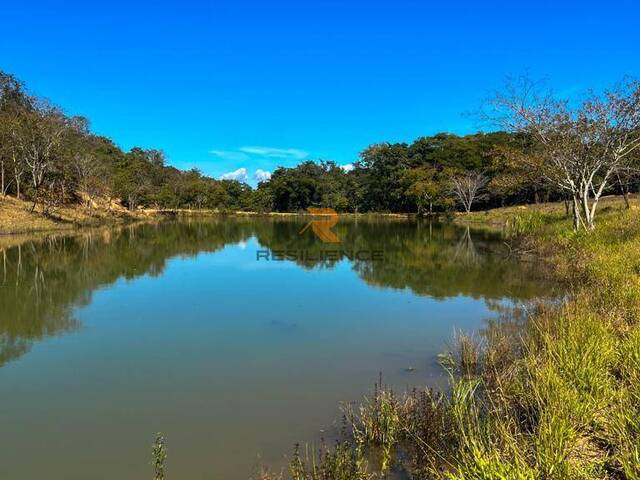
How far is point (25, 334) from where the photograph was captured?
8.29 meters

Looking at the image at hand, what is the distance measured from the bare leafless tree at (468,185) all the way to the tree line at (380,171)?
175 mm

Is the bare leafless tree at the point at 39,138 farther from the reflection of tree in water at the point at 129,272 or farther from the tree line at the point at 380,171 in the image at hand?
the reflection of tree in water at the point at 129,272


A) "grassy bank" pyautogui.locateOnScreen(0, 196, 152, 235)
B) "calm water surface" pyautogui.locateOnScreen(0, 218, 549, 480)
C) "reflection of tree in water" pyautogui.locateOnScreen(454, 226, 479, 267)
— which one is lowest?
"calm water surface" pyautogui.locateOnScreen(0, 218, 549, 480)

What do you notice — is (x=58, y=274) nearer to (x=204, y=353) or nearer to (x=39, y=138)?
(x=204, y=353)

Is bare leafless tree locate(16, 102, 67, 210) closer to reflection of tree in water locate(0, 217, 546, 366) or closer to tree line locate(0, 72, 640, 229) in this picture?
tree line locate(0, 72, 640, 229)

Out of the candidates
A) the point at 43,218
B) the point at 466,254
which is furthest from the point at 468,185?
the point at 43,218

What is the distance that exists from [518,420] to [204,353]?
5023 mm

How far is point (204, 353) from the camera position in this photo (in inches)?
291

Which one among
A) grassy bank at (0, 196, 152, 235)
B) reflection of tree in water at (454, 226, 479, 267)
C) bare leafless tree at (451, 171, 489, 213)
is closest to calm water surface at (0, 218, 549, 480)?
reflection of tree in water at (454, 226, 479, 267)

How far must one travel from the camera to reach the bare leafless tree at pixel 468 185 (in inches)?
2296

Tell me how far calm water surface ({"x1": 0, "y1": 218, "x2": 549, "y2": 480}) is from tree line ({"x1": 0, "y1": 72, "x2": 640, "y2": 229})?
6127 mm

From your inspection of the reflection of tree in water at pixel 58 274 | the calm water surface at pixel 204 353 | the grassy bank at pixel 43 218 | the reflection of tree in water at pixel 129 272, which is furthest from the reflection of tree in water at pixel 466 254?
the grassy bank at pixel 43 218

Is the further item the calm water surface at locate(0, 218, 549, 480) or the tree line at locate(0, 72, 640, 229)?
the tree line at locate(0, 72, 640, 229)

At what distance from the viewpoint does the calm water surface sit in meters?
4.50
